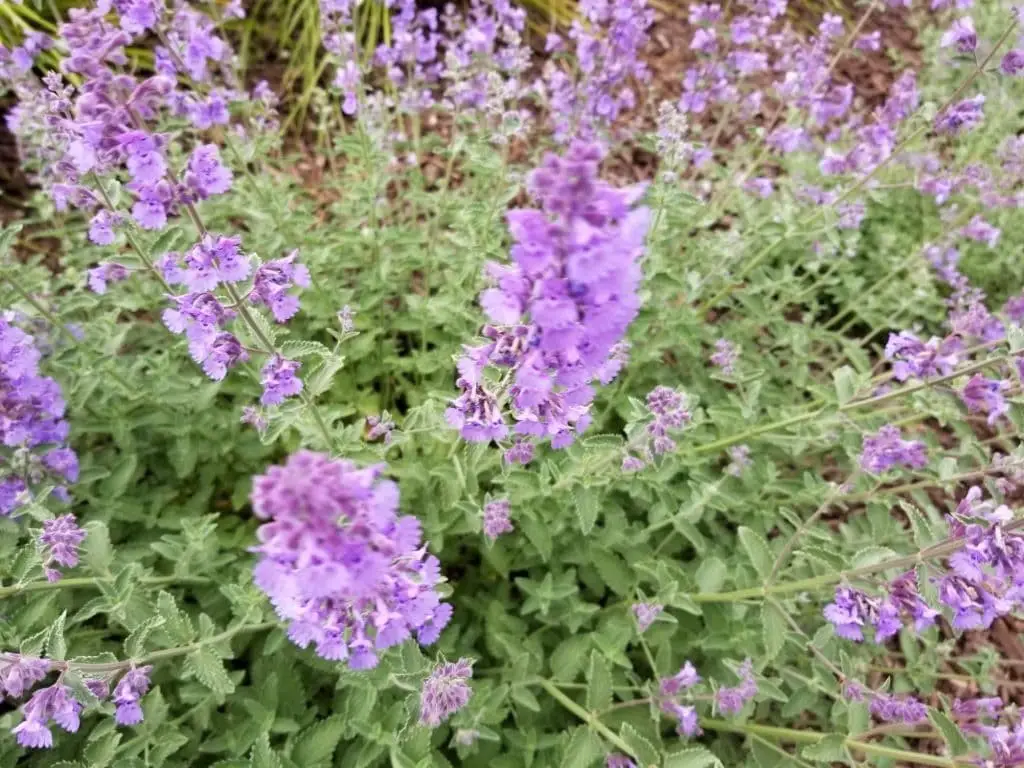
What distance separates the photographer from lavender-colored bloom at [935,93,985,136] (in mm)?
3930

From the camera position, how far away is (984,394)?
333 centimetres

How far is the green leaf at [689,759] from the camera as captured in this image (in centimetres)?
295

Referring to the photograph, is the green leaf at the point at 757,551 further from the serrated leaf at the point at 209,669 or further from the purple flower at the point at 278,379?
the serrated leaf at the point at 209,669

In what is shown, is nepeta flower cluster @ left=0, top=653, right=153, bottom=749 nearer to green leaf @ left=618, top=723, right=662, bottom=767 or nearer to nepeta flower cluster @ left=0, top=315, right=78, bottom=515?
nepeta flower cluster @ left=0, top=315, right=78, bottom=515

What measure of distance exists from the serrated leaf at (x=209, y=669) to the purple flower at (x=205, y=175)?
67.7 inches

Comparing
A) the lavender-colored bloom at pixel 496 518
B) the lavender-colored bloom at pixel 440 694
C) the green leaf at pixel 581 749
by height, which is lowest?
the green leaf at pixel 581 749

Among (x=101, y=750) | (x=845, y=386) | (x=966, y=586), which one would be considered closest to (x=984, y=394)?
(x=845, y=386)

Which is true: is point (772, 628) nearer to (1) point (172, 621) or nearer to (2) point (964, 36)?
(1) point (172, 621)

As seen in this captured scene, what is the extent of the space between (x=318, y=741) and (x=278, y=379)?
5.11ft

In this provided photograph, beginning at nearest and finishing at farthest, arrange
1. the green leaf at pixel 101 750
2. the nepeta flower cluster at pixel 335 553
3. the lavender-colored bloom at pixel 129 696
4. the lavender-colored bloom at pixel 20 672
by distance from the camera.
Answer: the nepeta flower cluster at pixel 335 553 → the lavender-colored bloom at pixel 20 672 → the lavender-colored bloom at pixel 129 696 → the green leaf at pixel 101 750

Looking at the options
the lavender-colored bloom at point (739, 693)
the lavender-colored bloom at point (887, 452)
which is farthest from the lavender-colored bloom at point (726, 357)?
the lavender-colored bloom at point (739, 693)

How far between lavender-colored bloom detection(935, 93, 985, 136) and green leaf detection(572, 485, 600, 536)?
2.75 meters

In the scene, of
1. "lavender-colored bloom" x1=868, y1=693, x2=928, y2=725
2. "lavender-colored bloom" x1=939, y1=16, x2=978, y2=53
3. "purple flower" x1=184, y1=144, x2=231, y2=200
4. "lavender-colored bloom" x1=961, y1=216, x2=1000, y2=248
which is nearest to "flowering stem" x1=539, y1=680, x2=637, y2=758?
"lavender-colored bloom" x1=868, y1=693, x2=928, y2=725

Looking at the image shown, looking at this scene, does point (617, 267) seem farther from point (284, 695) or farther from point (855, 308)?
point (855, 308)
